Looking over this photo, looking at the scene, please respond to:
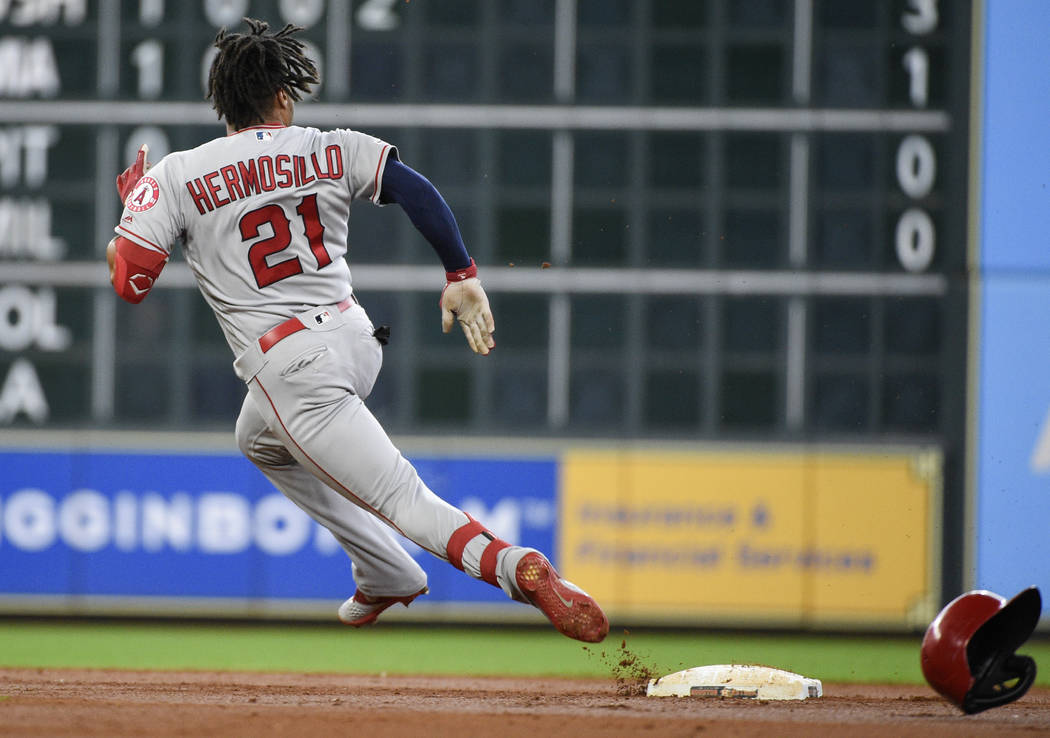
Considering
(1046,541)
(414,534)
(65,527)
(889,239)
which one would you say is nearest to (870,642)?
(1046,541)

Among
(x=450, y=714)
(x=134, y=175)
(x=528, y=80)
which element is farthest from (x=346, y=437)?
(x=528, y=80)

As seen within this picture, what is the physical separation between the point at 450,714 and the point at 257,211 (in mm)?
1174

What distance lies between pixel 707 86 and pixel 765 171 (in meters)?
0.52

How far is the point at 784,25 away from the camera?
22.0 feet

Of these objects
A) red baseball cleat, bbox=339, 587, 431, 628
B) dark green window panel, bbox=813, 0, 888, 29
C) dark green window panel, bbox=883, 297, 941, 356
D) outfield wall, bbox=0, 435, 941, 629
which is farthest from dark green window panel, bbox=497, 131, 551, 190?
red baseball cleat, bbox=339, 587, 431, 628

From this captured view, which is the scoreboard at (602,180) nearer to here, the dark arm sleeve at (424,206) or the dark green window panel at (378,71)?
the dark green window panel at (378,71)

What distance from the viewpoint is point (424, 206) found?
2.99 metres

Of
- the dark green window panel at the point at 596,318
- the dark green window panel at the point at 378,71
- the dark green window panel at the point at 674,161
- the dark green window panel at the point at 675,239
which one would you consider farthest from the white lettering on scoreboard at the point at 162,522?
the dark green window panel at the point at 674,161

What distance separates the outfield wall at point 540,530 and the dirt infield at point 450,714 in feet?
9.90

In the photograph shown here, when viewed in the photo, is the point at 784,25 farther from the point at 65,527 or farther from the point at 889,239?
the point at 65,527

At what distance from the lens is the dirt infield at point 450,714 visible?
2697 mm

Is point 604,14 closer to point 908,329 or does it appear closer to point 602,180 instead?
point 602,180

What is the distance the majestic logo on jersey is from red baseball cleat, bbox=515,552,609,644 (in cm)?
112

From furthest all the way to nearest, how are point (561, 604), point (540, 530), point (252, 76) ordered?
point (540, 530) < point (252, 76) < point (561, 604)
